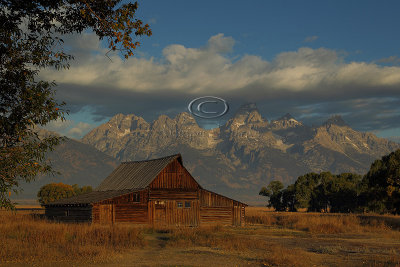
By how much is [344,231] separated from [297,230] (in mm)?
4955

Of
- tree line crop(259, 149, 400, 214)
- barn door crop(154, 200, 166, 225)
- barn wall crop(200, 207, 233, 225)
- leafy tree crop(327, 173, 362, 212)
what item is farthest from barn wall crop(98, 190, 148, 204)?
leafy tree crop(327, 173, 362, 212)

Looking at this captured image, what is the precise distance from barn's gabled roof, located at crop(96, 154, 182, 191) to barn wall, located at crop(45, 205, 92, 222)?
20.1ft

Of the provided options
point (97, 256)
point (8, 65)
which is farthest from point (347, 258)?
point (8, 65)

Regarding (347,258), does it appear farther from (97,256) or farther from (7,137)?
(7,137)

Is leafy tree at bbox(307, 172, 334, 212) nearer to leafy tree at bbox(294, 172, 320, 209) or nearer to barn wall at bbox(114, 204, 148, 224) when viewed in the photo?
leafy tree at bbox(294, 172, 320, 209)

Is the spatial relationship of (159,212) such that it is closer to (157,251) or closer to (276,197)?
(157,251)

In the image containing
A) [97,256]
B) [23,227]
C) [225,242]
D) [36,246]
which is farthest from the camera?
[23,227]

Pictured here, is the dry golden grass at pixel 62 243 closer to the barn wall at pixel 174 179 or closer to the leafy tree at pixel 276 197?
the barn wall at pixel 174 179

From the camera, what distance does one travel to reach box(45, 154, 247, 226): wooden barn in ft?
158

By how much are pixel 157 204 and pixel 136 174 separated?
→ 20.6 ft

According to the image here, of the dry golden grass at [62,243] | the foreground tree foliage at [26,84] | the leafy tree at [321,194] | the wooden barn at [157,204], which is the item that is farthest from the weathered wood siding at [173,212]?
the leafy tree at [321,194]

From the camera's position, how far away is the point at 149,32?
1429cm

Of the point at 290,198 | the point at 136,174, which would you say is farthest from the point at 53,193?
the point at 290,198

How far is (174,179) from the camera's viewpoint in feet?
171
